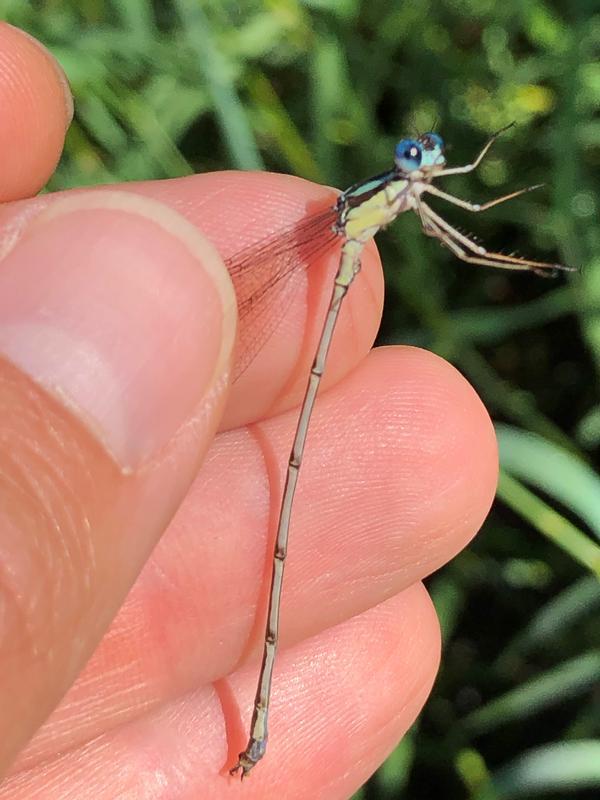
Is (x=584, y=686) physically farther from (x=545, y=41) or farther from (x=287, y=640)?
(x=545, y=41)

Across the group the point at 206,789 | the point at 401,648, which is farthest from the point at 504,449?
the point at 206,789

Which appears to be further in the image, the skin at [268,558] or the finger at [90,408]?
the skin at [268,558]

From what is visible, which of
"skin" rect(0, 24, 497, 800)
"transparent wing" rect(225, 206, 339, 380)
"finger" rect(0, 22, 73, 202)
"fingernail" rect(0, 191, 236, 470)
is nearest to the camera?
"fingernail" rect(0, 191, 236, 470)

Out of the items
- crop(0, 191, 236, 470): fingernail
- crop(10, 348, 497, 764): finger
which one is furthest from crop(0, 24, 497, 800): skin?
crop(0, 191, 236, 470): fingernail

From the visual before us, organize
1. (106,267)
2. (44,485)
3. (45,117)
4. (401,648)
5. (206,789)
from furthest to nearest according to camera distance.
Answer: (401,648) → (206,789) → (45,117) → (106,267) → (44,485)

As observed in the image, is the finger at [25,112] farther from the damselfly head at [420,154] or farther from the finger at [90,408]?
the damselfly head at [420,154]

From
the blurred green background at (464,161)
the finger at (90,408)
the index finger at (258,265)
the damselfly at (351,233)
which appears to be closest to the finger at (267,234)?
the index finger at (258,265)

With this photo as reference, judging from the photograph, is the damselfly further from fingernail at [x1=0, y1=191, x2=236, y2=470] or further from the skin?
fingernail at [x1=0, y1=191, x2=236, y2=470]
